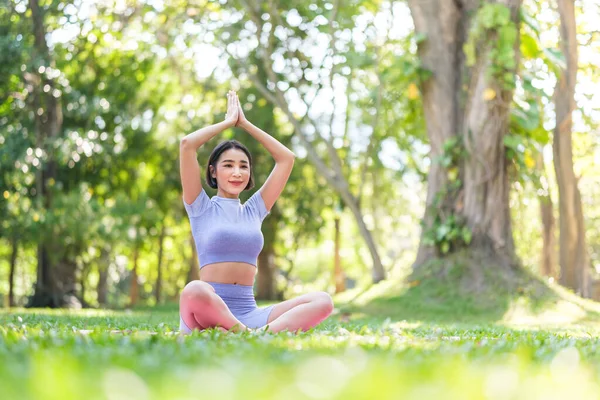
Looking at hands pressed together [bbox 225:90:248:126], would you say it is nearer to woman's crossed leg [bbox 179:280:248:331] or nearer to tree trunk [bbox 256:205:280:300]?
woman's crossed leg [bbox 179:280:248:331]

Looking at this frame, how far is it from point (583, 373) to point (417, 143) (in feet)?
64.6

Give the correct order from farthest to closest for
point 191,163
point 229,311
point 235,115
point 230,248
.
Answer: point 235,115 → point 191,163 → point 230,248 → point 229,311

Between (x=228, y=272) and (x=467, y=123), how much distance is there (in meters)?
8.15

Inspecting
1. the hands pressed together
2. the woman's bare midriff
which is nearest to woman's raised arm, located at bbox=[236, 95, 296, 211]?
the hands pressed together

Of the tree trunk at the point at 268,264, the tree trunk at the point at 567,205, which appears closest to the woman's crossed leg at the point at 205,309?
the tree trunk at the point at 567,205

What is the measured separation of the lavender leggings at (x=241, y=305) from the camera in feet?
18.1

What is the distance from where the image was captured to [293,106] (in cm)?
2086

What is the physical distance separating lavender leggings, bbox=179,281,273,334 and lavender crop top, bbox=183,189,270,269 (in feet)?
0.60

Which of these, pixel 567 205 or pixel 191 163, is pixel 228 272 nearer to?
pixel 191 163

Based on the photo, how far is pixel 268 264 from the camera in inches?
914

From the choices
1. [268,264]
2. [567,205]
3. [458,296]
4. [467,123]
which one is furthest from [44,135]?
[567,205]

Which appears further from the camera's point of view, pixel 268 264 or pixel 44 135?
pixel 268 264

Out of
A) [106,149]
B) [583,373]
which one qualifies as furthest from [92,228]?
[583,373]

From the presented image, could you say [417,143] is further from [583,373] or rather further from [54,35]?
[583,373]
